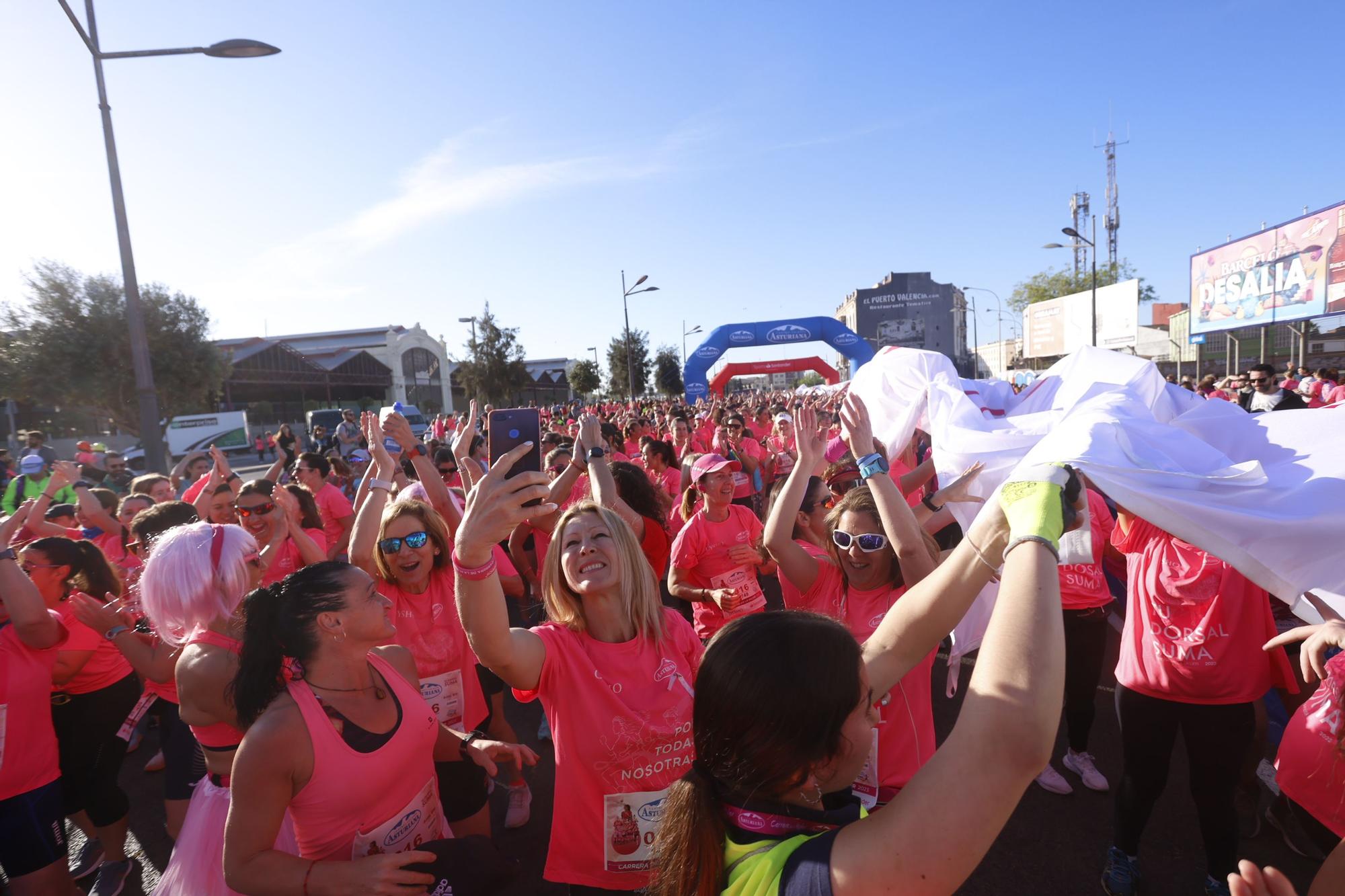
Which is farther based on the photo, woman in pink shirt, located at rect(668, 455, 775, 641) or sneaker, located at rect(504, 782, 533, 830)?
woman in pink shirt, located at rect(668, 455, 775, 641)

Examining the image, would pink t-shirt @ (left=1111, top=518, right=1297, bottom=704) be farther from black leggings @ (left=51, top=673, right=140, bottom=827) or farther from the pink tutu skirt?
black leggings @ (left=51, top=673, right=140, bottom=827)

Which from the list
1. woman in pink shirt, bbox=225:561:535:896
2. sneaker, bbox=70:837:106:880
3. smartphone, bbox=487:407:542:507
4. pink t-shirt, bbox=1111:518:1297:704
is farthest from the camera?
sneaker, bbox=70:837:106:880

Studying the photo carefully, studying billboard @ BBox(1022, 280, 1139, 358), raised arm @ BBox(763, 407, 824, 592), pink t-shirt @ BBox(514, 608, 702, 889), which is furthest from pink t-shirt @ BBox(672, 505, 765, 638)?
billboard @ BBox(1022, 280, 1139, 358)

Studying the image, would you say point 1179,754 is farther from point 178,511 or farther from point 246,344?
point 246,344

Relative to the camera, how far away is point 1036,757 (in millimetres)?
1017

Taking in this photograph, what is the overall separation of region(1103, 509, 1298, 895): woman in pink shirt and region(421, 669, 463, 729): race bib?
3031 mm

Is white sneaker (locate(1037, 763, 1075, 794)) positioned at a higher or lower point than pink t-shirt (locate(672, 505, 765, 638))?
lower

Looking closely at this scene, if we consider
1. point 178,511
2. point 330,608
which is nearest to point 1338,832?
point 330,608

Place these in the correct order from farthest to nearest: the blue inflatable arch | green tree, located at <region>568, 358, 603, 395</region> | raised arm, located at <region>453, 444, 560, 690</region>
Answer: green tree, located at <region>568, 358, 603, 395</region>
the blue inflatable arch
raised arm, located at <region>453, 444, 560, 690</region>

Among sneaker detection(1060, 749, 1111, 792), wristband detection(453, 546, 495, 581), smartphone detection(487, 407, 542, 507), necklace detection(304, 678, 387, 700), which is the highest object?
smartphone detection(487, 407, 542, 507)

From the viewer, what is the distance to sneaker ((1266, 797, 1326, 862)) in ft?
10.7

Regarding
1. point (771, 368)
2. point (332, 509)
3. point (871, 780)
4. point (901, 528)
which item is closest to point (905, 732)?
point (871, 780)

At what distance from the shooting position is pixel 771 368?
3575 centimetres

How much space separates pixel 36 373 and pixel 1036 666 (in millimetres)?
28710
